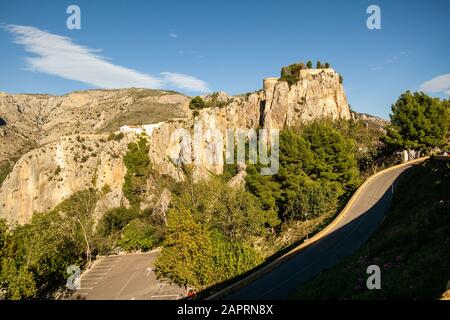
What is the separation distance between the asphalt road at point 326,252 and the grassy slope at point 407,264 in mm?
2624

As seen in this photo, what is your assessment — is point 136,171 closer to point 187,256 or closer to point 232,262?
point 187,256

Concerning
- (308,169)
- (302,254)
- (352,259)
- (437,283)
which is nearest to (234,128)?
(308,169)

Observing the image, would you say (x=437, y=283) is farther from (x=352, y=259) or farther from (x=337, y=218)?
(x=337, y=218)

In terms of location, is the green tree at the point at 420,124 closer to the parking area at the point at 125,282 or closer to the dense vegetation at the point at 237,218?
the dense vegetation at the point at 237,218

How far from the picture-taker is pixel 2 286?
2697cm

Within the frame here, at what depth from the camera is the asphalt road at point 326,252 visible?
21.8 metres

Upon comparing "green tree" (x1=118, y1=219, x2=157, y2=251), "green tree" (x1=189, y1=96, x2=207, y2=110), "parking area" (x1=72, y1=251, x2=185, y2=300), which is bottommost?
"parking area" (x1=72, y1=251, x2=185, y2=300)

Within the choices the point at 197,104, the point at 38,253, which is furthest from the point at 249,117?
the point at 38,253

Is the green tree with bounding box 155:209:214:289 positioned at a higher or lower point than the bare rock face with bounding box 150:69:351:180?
lower

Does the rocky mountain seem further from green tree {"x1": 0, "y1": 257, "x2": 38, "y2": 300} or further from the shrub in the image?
green tree {"x1": 0, "y1": 257, "x2": 38, "y2": 300}

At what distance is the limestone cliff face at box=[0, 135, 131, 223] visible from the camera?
Answer: 84.2 meters

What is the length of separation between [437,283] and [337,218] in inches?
882

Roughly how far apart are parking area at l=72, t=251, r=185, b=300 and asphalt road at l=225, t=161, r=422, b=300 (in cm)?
1022

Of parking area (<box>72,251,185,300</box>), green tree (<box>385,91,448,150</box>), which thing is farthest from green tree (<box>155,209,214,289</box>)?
green tree (<box>385,91,448,150</box>)
